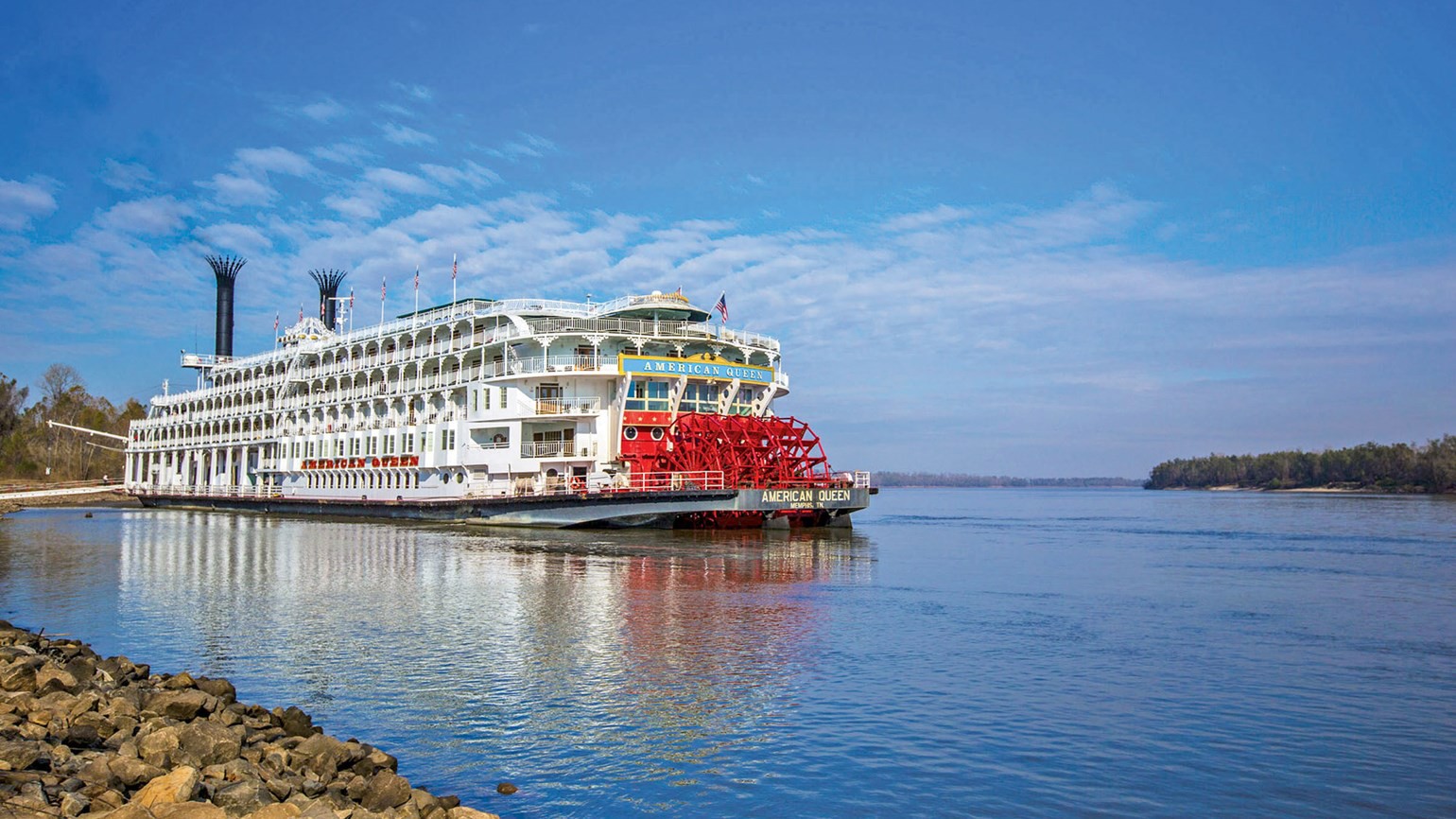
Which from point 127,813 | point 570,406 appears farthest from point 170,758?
point 570,406

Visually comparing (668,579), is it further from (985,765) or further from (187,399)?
(187,399)

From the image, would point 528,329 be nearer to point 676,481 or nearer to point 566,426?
point 566,426

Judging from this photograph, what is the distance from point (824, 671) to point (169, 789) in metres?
8.22

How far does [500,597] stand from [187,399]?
5917cm

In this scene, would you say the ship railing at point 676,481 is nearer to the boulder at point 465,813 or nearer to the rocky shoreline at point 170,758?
the rocky shoreline at point 170,758

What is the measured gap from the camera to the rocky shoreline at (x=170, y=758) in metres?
6.43

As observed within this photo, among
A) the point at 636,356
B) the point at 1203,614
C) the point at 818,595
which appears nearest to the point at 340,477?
the point at 636,356

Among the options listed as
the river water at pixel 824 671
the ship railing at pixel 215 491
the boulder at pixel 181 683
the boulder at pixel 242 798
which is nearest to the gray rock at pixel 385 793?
the boulder at pixel 242 798

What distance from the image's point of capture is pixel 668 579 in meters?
22.3

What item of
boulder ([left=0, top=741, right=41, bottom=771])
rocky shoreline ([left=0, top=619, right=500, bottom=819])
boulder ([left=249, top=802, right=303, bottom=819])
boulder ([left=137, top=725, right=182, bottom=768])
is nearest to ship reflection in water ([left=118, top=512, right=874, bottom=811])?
rocky shoreline ([left=0, top=619, right=500, bottom=819])

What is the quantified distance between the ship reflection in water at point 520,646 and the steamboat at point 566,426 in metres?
6.91

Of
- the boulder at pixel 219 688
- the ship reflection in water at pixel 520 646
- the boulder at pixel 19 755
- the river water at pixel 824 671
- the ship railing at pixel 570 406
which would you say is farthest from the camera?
the ship railing at pixel 570 406

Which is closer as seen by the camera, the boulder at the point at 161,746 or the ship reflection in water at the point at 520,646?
the boulder at the point at 161,746

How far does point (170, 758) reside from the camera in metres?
7.50
